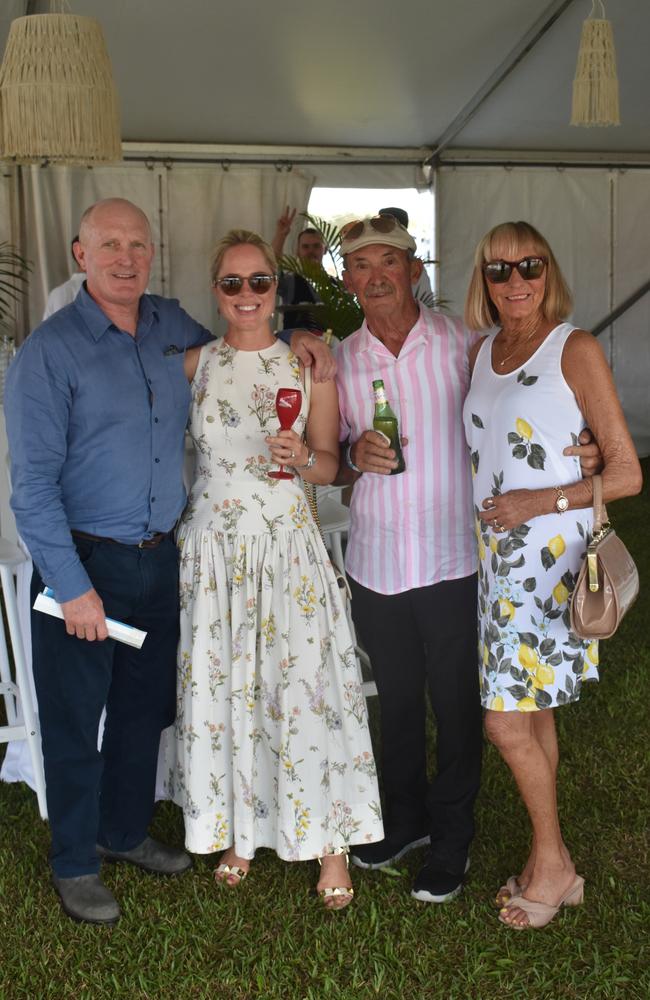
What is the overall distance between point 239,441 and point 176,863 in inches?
50.1

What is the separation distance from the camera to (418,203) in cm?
991

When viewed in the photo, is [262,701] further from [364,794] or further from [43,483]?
[43,483]

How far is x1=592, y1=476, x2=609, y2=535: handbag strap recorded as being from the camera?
2.40m

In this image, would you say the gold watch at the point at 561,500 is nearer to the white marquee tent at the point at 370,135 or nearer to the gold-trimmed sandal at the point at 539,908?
the gold-trimmed sandal at the point at 539,908

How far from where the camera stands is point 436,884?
2.83 meters

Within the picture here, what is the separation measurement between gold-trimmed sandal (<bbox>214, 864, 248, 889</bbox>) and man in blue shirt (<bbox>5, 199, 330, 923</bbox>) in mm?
310

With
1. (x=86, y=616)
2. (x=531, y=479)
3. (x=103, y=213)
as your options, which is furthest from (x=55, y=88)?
(x=531, y=479)

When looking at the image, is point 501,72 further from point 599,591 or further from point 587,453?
point 599,591

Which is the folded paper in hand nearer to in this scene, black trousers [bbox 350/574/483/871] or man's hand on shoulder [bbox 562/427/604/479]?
black trousers [bbox 350/574/483/871]

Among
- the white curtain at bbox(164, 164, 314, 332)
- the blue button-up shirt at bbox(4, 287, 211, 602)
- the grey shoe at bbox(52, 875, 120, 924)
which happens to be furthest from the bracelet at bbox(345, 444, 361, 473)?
the white curtain at bbox(164, 164, 314, 332)

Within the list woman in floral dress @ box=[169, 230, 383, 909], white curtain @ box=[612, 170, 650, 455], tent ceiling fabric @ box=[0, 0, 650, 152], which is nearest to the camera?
woman in floral dress @ box=[169, 230, 383, 909]

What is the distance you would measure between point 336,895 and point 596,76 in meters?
4.76

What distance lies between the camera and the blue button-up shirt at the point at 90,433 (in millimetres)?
2490

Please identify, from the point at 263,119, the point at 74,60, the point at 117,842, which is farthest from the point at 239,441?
the point at 263,119
